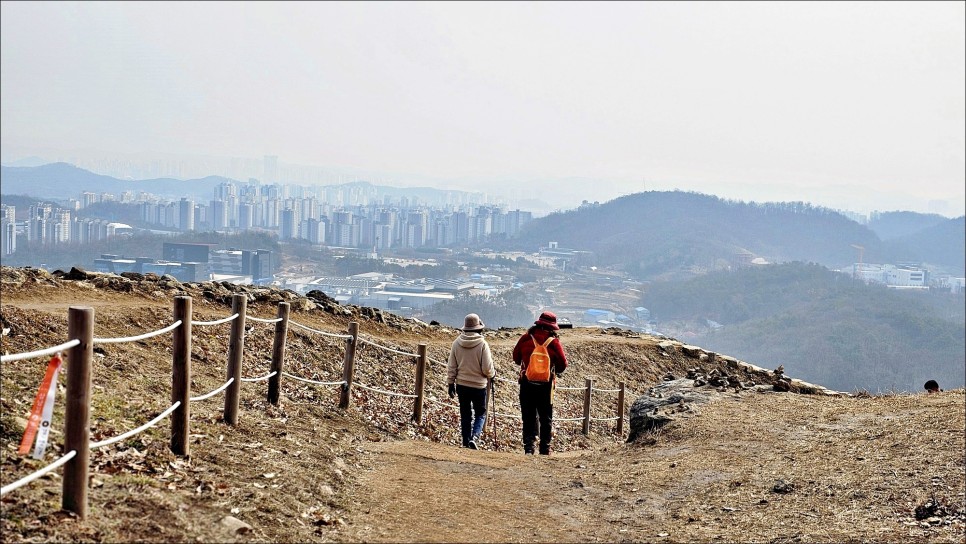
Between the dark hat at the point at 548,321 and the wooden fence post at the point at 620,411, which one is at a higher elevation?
the dark hat at the point at 548,321

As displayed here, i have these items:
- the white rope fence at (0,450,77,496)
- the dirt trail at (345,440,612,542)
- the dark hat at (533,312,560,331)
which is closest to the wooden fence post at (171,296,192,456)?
the dirt trail at (345,440,612,542)

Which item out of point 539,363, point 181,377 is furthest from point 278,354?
point 181,377

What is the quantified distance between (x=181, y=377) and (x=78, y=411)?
218cm

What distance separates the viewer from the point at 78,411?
617cm

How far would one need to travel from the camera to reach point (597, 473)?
11953 millimetres

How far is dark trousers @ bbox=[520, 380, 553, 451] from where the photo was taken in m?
13.8

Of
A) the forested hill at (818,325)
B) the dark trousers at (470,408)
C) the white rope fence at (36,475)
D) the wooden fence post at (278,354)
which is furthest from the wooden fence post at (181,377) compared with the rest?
the forested hill at (818,325)

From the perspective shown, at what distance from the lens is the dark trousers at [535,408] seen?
544 inches

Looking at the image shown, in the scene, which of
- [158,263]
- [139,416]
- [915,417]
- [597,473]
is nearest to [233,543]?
[139,416]

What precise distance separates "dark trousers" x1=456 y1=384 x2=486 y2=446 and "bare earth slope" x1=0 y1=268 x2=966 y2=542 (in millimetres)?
840

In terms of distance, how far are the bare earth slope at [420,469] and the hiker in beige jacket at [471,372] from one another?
90cm

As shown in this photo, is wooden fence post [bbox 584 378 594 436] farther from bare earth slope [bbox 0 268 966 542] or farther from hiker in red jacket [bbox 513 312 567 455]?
hiker in red jacket [bbox 513 312 567 455]

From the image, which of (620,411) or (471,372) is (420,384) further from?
(620,411)

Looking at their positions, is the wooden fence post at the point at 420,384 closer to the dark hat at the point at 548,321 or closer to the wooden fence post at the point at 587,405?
the dark hat at the point at 548,321
